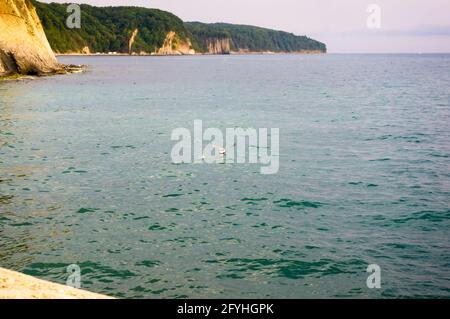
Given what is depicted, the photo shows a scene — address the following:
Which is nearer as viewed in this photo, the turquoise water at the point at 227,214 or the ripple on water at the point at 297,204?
the turquoise water at the point at 227,214

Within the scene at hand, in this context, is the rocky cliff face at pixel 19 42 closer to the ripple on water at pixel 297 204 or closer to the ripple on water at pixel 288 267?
the ripple on water at pixel 297 204

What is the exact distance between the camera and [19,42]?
72.4 metres

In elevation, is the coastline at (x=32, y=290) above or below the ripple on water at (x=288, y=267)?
above

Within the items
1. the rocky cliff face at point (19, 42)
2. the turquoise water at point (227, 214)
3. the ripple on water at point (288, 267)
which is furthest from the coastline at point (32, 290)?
the rocky cliff face at point (19, 42)

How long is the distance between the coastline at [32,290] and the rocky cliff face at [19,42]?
225 feet

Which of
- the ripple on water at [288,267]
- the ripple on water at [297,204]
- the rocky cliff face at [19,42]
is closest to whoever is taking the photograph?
the ripple on water at [288,267]

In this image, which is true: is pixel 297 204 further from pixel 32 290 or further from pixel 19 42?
pixel 19 42

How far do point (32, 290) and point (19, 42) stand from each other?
7279cm

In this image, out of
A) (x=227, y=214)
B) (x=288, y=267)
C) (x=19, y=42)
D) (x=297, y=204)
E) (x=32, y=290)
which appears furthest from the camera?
(x=19, y=42)

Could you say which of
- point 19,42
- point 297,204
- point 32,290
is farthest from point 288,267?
point 19,42

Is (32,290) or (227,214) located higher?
(32,290)

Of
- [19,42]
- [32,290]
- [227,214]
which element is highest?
[19,42]

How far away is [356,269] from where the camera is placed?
13148 mm

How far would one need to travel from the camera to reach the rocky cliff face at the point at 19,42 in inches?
2758
